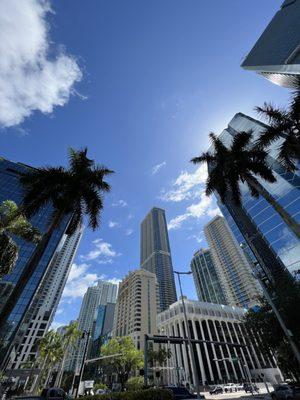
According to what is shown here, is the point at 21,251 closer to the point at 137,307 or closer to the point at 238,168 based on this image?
the point at 137,307

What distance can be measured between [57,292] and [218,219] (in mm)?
132547

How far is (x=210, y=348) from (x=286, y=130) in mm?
103981

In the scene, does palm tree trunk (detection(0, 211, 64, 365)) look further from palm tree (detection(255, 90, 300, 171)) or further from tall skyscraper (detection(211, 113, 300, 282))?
tall skyscraper (detection(211, 113, 300, 282))

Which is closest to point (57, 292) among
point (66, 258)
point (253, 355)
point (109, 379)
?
point (66, 258)

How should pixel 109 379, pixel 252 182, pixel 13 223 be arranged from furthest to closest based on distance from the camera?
1. pixel 109 379
2. pixel 252 182
3. pixel 13 223

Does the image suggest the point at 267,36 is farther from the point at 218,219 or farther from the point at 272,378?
the point at 218,219

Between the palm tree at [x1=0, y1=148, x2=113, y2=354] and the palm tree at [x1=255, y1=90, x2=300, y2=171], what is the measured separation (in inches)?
526

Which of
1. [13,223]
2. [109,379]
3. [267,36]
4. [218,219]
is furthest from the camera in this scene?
[218,219]

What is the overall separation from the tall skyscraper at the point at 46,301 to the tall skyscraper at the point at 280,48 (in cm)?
8669

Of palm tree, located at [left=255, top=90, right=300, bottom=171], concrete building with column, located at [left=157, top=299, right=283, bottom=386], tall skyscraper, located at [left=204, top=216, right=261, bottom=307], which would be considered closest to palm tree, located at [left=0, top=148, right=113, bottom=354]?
palm tree, located at [left=255, top=90, right=300, bottom=171]

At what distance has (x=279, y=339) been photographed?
26625 mm

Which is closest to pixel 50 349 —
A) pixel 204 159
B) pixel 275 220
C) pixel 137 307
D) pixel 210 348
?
pixel 204 159

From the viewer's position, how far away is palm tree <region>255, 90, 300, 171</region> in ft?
51.8

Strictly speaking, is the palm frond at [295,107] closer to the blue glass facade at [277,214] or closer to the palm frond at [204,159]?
the palm frond at [204,159]
